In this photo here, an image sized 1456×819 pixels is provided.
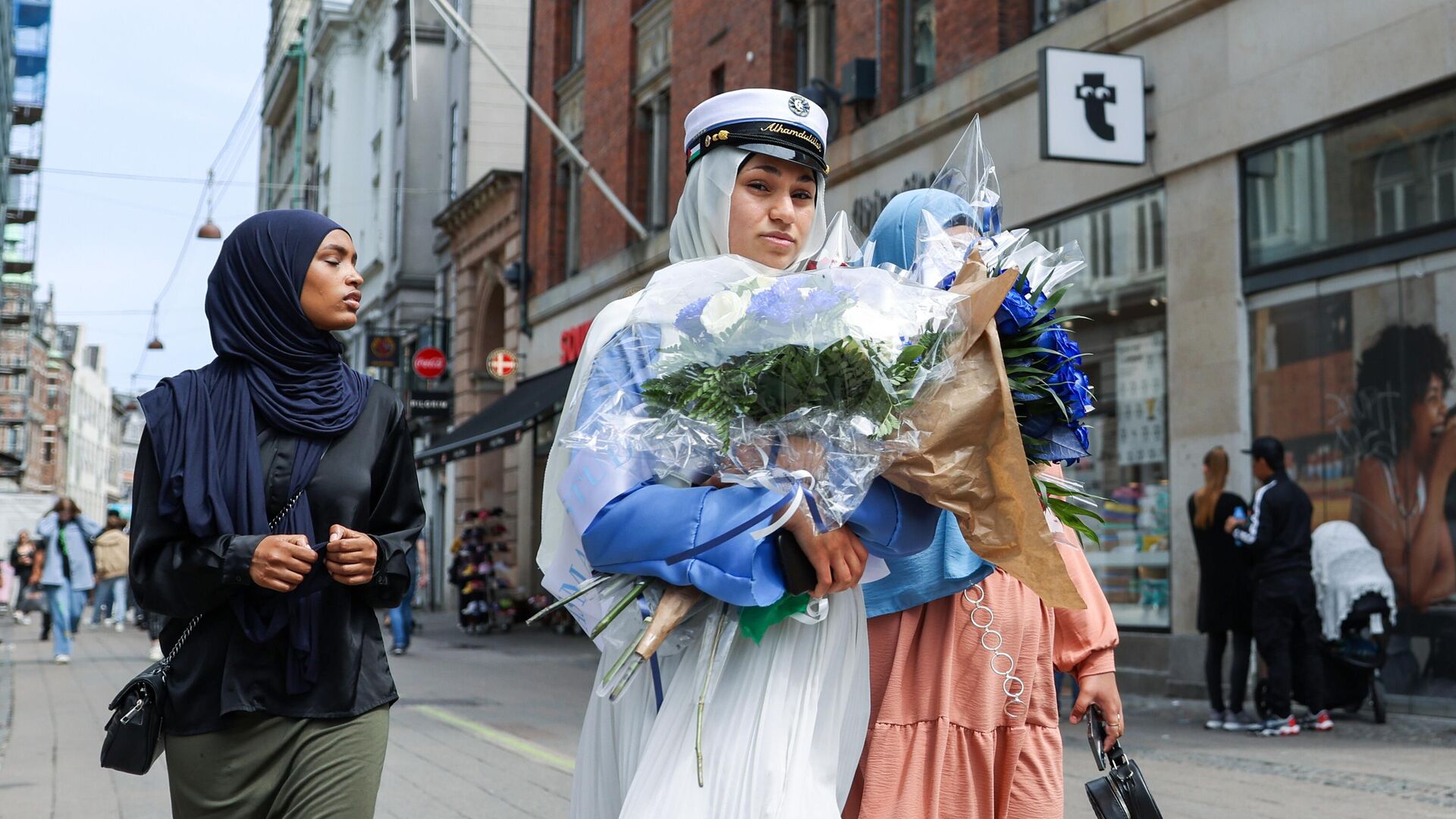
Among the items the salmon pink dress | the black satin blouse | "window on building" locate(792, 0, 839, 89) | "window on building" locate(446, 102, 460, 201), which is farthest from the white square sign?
"window on building" locate(446, 102, 460, 201)

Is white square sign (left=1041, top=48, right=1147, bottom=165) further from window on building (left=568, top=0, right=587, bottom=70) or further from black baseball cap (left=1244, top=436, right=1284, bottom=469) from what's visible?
window on building (left=568, top=0, right=587, bottom=70)

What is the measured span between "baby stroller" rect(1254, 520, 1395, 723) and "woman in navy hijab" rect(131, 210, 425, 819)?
7976 mm

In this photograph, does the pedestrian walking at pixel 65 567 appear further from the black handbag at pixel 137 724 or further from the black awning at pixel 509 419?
the black handbag at pixel 137 724

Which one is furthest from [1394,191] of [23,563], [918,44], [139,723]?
[23,563]

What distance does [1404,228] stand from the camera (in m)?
10.6

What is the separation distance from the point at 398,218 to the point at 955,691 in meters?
39.4

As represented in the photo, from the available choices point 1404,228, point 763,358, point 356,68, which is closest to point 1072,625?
point 763,358

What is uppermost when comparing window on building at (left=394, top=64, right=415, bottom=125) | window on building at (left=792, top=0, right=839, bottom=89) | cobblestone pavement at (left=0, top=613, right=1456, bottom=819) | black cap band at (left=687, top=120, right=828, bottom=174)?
window on building at (left=394, top=64, right=415, bottom=125)

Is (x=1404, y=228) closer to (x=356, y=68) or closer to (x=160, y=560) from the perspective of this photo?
(x=160, y=560)

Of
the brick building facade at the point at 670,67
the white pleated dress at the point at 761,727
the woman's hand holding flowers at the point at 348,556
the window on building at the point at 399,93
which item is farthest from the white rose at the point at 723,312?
the window on building at the point at 399,93

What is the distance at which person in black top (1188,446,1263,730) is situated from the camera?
10273 millimetres

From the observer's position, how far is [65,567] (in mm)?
17203

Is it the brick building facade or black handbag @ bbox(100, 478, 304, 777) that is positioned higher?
the brick building facade

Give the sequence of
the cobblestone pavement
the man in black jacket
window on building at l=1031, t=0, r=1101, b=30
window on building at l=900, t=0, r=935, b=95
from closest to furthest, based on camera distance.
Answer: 1. the cobblestone pavement
2. the man in black jacket
3. window on building at l=1031, t=0, r=1101, b=30
4. window on building at l=900, t=0, r=935, b=95
